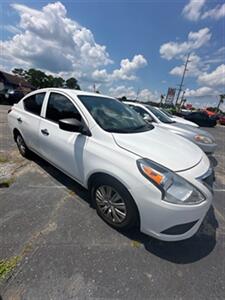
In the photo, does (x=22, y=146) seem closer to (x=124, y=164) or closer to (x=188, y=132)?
(x=124, y=164)

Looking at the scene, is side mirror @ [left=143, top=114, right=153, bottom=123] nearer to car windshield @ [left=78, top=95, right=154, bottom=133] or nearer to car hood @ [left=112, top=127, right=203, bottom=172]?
car windshield @ [left=78, top=95, right=154, bottom=133]

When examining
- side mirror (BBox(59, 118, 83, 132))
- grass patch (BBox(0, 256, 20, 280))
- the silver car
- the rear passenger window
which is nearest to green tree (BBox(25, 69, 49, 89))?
the silver car

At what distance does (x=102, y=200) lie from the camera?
233 centimetres

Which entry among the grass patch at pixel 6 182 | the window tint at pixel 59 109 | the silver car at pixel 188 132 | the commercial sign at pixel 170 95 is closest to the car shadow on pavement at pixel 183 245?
the window tint at pixel 59 109

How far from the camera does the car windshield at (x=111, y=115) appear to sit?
8.07 feet

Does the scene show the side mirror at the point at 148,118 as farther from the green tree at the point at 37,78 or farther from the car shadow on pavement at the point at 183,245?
the green tree at the point at 37,78

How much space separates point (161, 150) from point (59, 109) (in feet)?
5.79

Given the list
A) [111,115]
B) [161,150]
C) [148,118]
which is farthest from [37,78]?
[161,150]

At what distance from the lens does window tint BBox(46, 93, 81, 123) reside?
2.60 metres

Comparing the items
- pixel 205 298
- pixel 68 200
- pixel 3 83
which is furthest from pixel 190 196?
pixel 3 83

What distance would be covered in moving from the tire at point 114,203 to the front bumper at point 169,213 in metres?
0.12

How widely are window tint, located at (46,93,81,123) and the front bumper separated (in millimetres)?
1435

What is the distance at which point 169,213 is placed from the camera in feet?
5.65

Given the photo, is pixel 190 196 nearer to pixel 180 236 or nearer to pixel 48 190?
pixel 180 236
